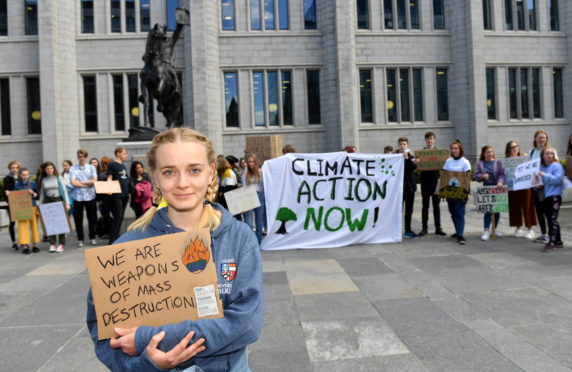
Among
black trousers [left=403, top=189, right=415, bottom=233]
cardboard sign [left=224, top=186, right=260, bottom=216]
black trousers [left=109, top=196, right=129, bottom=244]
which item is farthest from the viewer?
black trousers [left=403, top=189, right=415, bottom=233]

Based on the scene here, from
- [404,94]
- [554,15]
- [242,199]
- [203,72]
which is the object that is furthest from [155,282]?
[554,15]

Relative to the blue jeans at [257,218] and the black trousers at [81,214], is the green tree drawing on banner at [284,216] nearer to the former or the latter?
the blue jeans at [257,218]

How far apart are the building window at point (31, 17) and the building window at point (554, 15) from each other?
88.5 ft

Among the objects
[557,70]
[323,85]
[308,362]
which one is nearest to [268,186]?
[308,362]

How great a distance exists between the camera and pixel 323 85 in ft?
78.4

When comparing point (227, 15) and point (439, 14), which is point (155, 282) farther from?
point (439, 14)

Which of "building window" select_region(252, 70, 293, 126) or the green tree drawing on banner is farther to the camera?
"building window" select_region(252, 70, 293, 126)

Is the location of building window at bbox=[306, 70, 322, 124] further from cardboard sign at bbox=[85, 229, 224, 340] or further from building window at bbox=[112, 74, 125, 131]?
cardboard sign at bbox=[85, 229, 224, 340]

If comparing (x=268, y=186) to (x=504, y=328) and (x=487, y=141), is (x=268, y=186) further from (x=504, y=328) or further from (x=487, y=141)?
(x=487, y=141)

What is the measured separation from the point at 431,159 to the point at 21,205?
7.99m

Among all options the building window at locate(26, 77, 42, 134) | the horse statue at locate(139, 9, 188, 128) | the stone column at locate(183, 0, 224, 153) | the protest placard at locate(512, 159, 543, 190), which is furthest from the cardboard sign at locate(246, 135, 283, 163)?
the building window at locate(26, 77, 42, 134)

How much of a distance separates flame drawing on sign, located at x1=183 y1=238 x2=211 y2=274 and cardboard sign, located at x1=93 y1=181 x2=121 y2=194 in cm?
798

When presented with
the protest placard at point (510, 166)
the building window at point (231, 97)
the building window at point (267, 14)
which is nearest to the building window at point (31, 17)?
the building window at point (231, 97)

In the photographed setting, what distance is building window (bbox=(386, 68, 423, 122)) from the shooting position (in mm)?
24391
